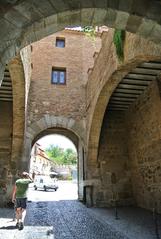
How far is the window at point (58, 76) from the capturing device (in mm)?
11031

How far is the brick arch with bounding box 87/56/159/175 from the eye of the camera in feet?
20.8

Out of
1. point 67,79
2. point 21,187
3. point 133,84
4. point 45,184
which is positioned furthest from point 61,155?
point 21,187

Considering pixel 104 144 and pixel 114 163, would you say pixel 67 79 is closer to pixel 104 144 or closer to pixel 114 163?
pixel 104 144

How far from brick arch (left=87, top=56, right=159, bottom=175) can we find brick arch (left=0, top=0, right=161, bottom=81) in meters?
3.08

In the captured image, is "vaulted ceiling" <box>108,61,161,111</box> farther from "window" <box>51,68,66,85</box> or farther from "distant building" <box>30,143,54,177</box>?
"distant building" <box>30,143,54,177</box>

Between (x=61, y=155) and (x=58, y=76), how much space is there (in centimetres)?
4460

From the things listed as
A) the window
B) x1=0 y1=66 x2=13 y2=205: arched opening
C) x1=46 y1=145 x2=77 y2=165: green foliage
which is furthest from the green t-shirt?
x1=46 y1=145 x2=77 y2=165: green foliage

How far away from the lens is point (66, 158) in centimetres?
5122

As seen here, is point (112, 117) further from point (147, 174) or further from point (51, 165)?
point (51, 165)

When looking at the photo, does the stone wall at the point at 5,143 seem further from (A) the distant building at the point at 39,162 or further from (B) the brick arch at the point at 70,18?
(A) the distant building at the point at 39,162

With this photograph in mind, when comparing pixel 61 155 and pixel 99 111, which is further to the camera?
pixel 61 155

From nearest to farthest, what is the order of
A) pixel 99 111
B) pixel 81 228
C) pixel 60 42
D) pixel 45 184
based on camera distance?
pixel 81 228, pixel 99 111, pixel 60 42, pixel 45 184

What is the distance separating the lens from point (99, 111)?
8.45 metres

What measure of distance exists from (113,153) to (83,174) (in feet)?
5.24
